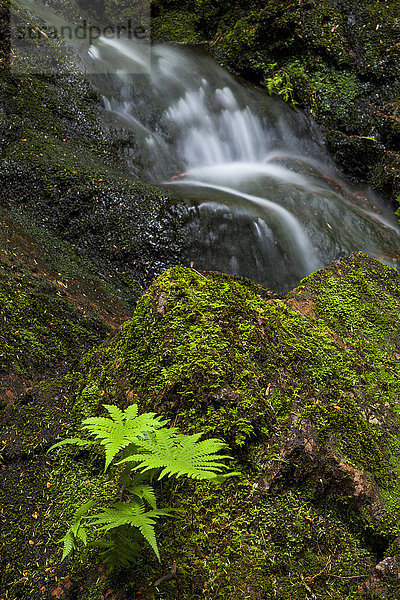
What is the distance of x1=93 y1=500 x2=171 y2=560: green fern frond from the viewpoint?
4.96 feet

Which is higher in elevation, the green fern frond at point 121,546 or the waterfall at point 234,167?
the waterfall at point 234,167

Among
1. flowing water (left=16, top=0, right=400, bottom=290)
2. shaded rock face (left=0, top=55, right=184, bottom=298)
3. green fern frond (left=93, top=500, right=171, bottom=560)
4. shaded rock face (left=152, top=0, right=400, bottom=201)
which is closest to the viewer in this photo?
green fern frond (left=93, top=500, right=171, bottom=560)

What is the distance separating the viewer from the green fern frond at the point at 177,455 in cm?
151

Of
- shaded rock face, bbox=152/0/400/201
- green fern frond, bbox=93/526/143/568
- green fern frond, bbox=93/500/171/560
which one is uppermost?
shaded rock face, bbox=152/0/400/201

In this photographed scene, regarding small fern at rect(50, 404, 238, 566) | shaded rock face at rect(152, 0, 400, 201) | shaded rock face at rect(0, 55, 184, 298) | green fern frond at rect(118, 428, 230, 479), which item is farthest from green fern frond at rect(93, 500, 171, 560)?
shaded rock face at rect(152, 0, 400, 201)

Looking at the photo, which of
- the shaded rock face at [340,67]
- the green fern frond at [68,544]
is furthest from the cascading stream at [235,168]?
the green fern frond at [68,544]

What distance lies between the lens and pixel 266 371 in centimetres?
228

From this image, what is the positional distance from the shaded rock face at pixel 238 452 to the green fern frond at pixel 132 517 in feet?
0.54

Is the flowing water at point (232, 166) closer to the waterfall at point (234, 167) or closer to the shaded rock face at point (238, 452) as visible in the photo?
the waterfall at point (234, 167)

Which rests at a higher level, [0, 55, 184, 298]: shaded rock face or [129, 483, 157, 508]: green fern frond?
[0, 55, 184, 298]: shaded rock face

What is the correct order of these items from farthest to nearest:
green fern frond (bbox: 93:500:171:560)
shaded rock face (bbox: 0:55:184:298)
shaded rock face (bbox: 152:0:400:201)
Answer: shaded rock face (bbox: 152:0:400:201), shaded rock face (bbox: 0:55:184:298), green fern frond (bbox: 93:500:171:560)

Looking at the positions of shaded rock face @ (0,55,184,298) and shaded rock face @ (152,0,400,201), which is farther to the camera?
shaded rock face @ (152,0,400,201)

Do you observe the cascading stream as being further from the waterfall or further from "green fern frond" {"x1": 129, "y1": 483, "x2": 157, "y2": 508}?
"green fern frond" {"x1": 129, "y1": 483, "x2": 157, "y2": 508}

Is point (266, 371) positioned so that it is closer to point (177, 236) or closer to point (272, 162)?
point (177, 236)
